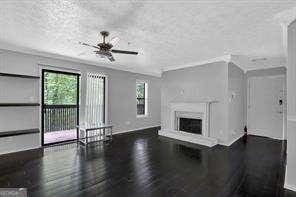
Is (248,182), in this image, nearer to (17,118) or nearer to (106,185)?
(106,185)

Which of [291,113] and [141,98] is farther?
[141,98]

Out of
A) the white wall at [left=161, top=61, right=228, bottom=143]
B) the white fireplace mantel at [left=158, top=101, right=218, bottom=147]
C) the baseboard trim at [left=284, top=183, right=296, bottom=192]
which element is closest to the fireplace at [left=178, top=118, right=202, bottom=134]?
the white fireplace mantel at [left=158, top=101, right=218, bottom=147]

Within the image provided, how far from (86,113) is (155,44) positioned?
10.5 ft

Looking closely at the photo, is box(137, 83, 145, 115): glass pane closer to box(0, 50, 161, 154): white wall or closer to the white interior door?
box(0, 50, 161, 154): white wall

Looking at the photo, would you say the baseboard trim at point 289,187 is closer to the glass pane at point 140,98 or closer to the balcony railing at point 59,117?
the balcony railing at point 59,117

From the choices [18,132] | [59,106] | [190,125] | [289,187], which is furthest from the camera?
[190,125]

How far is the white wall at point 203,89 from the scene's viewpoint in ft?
15.8

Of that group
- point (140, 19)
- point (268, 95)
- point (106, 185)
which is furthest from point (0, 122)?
point (268, 95)

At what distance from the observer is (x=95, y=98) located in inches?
225

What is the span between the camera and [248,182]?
8.68ft

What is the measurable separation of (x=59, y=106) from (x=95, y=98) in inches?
44.7

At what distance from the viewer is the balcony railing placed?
4781mm

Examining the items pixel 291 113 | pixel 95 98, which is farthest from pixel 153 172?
pixel 95 98

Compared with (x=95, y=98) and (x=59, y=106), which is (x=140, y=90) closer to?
(x=95, y=98)
